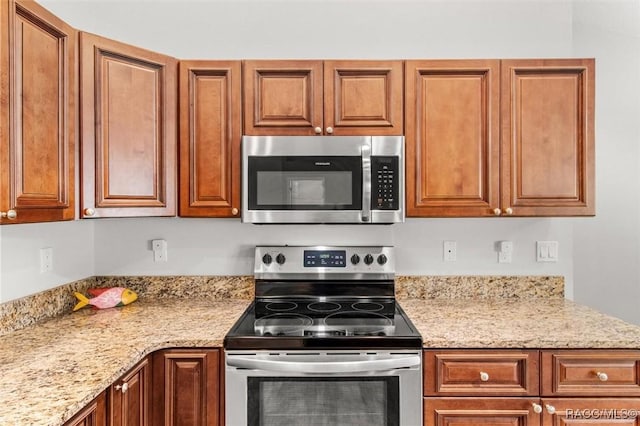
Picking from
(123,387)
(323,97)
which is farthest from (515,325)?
(123,387)

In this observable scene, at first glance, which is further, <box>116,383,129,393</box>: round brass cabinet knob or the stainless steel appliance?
the stainless steel appliance

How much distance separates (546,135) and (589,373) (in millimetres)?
1074

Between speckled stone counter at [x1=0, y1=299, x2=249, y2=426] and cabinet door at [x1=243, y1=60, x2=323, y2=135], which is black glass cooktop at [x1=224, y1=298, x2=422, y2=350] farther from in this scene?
cabinet door at [x1=243, y1=60, x2=323, y2=135]

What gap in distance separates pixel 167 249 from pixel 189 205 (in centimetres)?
47

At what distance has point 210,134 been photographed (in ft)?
6.61

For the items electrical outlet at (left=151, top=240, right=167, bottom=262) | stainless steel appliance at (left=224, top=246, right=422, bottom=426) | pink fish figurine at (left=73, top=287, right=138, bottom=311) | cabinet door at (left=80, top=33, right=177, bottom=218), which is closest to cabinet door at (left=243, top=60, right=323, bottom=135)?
cabinet door at (left=80, top=33, right=177, bottom=218)

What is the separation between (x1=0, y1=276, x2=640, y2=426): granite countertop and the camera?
1145mm

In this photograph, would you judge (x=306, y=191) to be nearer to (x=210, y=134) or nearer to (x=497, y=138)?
(x=210, y=134)

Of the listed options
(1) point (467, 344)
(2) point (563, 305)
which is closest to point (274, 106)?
(1) point (467, 344)

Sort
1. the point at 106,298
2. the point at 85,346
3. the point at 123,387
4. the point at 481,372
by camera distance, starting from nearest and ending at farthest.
→ the point at 123,387
the point at 85,346
the point at 481,372
the point at 106,298

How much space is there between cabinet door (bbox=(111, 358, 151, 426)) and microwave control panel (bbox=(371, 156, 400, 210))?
1217mm

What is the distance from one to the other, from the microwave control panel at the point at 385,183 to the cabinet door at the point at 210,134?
2.19 feet

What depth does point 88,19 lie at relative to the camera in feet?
7.59

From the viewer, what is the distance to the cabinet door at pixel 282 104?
2.00 meters
